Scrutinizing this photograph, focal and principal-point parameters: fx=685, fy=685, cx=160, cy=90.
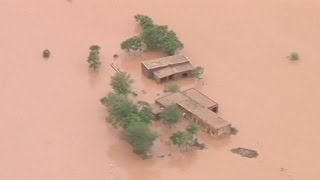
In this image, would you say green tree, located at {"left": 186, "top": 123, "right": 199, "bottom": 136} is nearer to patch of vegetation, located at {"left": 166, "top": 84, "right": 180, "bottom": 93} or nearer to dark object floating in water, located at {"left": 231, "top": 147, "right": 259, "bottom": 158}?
dark object floating in water, located at {"left": 231, "top": 147, "right": 259, "bottom": 158}

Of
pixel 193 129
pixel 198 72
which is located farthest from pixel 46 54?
pixel 193 129

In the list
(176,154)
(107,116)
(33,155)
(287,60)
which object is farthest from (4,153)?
(287,60)

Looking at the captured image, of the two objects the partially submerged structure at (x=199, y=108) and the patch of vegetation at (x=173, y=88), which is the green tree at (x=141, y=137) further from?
the patch of vegetation at (x=173, y=88)

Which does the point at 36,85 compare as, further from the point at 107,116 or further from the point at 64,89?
the point at 107,116

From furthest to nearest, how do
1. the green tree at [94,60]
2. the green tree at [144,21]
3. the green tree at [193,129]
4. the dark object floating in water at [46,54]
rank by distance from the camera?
1. the green tree at [144,21]
2. the dark object floating in water at [46,54]
3. the green tree at [94,60]
4. the green tree at [193,129]

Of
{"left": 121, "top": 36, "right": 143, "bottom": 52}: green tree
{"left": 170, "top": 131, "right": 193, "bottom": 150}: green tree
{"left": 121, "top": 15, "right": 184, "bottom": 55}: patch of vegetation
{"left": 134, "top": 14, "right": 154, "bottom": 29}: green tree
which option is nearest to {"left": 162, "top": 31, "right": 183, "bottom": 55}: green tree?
{"left": 121, "top": 15, "right": 184, "bottom": 55}: patch of vegetation

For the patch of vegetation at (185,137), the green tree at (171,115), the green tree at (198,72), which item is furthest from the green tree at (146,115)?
the green tree at (198,72)
